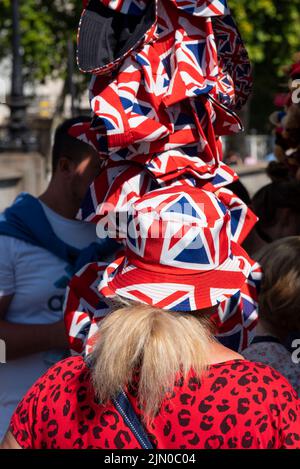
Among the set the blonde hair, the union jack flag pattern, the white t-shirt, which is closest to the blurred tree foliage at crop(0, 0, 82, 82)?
the white t-shirt

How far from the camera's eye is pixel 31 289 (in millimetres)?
3035

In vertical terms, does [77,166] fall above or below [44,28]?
below

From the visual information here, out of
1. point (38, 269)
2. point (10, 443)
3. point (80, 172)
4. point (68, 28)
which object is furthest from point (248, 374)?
point (68, 28)

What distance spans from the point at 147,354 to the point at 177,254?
1.01ft

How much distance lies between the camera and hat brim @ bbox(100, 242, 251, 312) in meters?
2.04

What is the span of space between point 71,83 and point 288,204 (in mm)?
9259

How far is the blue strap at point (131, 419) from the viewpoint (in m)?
1.94

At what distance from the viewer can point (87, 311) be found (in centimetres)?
254

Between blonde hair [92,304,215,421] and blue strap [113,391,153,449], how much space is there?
23mm

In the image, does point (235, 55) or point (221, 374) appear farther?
point (235, 55)

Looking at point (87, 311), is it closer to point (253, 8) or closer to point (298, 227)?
point (298, 227)

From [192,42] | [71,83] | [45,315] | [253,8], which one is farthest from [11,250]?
[253,8]

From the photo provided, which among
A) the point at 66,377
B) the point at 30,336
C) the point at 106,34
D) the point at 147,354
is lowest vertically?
the point at 30,336

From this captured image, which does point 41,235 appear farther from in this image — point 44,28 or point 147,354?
point 44,28
